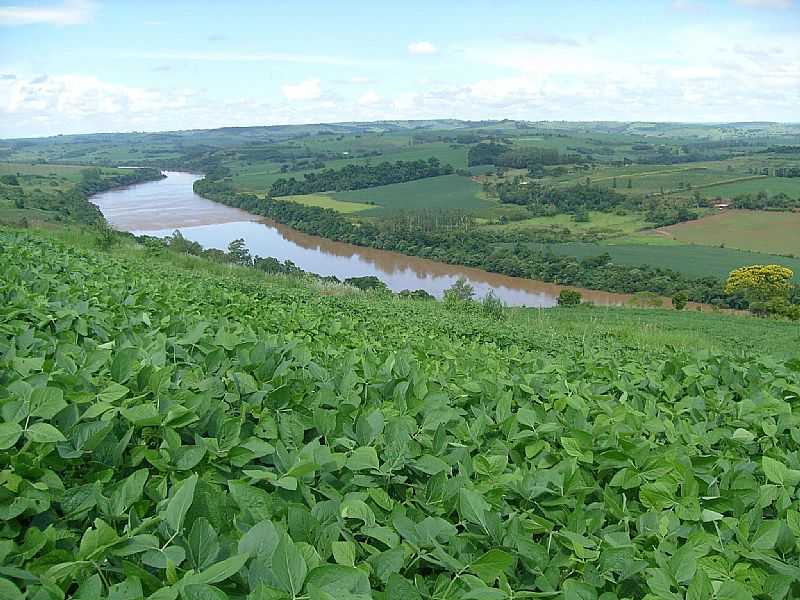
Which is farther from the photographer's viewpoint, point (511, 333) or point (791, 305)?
point (791, 305)

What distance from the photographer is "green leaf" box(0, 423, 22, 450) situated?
1.66 meters

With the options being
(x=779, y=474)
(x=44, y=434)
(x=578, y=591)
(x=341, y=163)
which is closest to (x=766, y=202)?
(x=341, y=163)

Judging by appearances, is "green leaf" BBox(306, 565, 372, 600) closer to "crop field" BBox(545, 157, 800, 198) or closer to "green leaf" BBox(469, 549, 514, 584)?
"green leaf" BBox(469, 549, 514, 584)

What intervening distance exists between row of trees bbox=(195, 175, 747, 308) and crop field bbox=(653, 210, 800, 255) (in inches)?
648

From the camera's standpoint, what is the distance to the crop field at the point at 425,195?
88.5 meters

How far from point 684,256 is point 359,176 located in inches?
2354

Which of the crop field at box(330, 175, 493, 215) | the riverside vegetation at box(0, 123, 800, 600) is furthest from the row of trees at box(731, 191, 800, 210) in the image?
the riverside vegetation at box(0, 123, 800, 600)

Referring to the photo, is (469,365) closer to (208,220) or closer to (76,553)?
(76,553)

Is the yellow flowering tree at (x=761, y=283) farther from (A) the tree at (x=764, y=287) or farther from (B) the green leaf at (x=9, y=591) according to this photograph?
(B) the green leaf at (x=9, y=591)

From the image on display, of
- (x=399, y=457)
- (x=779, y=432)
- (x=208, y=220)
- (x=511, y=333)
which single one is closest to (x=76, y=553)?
(x=399, y=457)

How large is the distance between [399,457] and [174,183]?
379 ft

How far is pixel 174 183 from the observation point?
109312mm

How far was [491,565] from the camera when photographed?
1480mm

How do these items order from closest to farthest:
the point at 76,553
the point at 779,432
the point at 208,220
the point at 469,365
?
the point at 76,553
the point at 779,432
the point at 469,365
the point at 208,220
